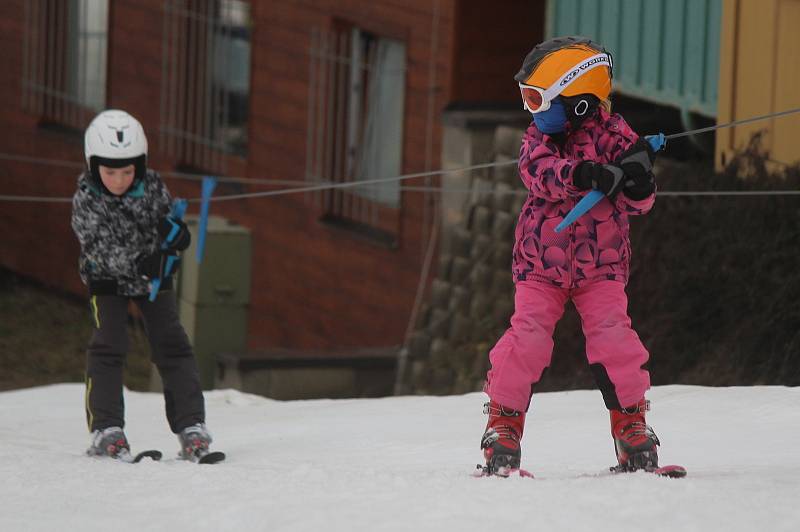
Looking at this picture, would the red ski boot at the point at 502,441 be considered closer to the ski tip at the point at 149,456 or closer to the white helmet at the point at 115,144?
the ski tip at the point at 149,456

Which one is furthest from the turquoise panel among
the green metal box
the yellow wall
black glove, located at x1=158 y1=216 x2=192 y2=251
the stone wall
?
black glove, located at x1=158 y1=216 x2=192 y2=251

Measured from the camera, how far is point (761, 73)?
8828 mm

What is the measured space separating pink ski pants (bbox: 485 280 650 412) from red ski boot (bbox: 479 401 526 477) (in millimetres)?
35

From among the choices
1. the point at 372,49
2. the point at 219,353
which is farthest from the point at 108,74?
the point at 219,353

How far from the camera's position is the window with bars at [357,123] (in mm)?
12703

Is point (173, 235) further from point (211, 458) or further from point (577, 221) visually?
point (577, 221)

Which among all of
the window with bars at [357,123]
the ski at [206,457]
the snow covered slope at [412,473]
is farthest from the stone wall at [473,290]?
A: the ski at [206,457]

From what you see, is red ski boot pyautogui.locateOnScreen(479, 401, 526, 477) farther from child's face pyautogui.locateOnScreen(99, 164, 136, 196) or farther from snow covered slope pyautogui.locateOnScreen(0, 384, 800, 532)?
child's face pyautogui.locateOnScreen(99, 164, 136, 196)

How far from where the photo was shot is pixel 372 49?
13.0 m

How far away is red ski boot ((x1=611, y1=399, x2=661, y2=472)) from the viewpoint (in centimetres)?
491

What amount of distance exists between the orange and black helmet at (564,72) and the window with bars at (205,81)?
954 cm

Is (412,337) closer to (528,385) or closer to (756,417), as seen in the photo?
(756,417)

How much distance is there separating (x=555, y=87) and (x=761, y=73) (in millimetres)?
4209

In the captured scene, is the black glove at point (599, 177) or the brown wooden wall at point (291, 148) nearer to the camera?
the black glove at point (599, 177)
